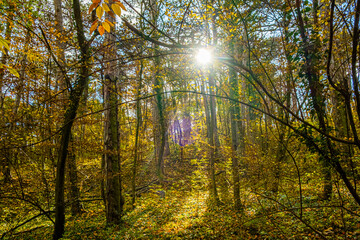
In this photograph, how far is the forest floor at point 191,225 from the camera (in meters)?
3.45

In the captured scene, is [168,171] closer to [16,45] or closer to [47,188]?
[47,188]

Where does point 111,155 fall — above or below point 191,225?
above

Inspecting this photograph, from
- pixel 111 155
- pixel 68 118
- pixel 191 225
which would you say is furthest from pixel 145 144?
pixel 68 118

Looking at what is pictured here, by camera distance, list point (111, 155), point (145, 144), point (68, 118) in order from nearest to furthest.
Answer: point (68, 118) < point (111, 155) < point (145, 144)

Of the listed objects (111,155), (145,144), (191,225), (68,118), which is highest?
(68,118)

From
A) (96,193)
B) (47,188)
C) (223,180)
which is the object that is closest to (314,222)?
(223,180)

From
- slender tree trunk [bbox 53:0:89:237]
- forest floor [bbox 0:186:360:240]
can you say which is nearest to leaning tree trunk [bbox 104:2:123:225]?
forest floor [bbox 0:186:360:240]

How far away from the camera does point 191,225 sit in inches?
183

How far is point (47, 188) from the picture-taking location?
411 cm

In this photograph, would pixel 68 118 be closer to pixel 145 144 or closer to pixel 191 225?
pixel 145 144

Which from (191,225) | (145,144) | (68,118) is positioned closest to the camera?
(68,118)

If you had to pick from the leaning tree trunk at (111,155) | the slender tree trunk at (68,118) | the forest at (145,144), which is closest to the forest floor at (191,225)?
the forest at (145,144)

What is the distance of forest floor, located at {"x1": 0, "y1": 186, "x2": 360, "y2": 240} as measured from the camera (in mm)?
3445

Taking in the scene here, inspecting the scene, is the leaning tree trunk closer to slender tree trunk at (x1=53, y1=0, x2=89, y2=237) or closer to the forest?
the forest
